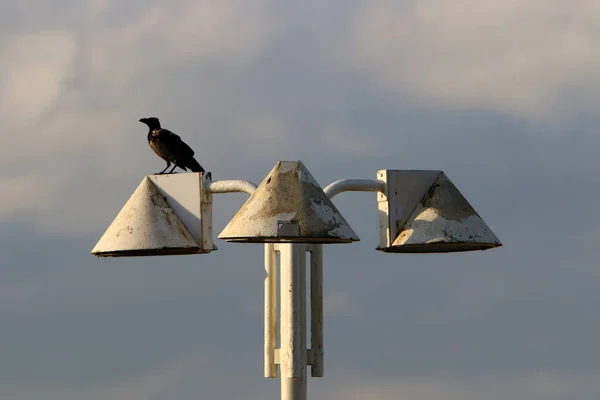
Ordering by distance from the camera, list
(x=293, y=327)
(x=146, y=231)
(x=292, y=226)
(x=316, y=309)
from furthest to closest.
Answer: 1. (x=146, y=231)
2. (x=316, y=309)
3. (x=293, y=327)
4. (x=292, y=226)

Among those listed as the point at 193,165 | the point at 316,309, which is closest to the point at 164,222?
the point at 316,309

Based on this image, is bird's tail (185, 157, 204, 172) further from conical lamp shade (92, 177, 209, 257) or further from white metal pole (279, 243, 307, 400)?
white metal pole (279, 243, 307, 400)

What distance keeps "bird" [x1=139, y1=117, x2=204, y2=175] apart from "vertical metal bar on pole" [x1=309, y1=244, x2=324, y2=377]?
11.6 ft

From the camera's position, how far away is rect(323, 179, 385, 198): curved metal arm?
13.2 m

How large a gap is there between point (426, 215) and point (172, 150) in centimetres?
419

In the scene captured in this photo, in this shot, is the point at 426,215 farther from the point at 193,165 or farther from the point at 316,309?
the point at 193,165

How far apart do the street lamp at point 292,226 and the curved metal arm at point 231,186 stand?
0.03ft

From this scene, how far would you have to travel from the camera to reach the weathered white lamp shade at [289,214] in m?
12.2

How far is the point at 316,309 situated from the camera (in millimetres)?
13156

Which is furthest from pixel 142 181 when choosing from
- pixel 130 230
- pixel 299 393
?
pixel 299 393

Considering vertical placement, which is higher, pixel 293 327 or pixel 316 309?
pixel 316 309

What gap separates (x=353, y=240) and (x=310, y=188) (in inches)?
25.5

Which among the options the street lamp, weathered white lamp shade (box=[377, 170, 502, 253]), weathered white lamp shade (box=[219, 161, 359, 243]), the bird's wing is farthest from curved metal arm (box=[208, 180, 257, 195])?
the bird's wing

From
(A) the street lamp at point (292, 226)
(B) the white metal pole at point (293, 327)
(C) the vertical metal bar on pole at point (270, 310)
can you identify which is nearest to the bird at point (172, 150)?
(A) the street lamp at point (292, 226)
